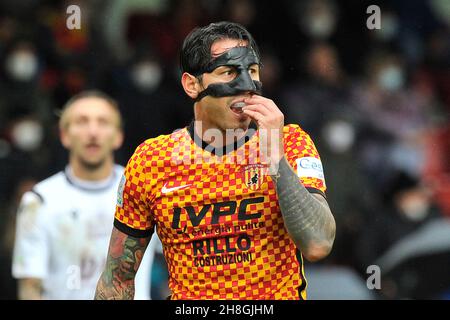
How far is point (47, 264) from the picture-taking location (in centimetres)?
716

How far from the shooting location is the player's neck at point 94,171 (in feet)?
24.3

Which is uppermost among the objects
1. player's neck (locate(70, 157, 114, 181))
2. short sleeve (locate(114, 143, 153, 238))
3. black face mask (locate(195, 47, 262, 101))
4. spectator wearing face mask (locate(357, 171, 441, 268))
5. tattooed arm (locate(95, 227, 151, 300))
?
spectator wearing face mask (locate(357, 171, 441, 268))

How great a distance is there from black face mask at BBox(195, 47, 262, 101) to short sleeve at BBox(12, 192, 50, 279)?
283 centimetres

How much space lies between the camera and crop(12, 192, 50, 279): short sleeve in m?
7.02

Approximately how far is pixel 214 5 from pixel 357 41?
1.74 metres

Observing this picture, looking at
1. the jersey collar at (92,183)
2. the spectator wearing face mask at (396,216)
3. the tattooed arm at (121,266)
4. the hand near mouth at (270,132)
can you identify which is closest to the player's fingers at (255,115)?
the hand near mouth at (270,132)

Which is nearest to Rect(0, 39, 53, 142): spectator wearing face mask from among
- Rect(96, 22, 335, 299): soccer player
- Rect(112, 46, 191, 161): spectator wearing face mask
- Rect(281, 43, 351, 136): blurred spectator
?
Rect(112, 46, 191, 161): spectator wearing face mask

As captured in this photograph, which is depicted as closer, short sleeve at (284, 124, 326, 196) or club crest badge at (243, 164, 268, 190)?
short sleeve at (284, 124, 326, 196)

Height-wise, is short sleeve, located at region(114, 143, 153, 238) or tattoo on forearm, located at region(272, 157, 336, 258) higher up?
short sleeve, located at region(114, 143, 153, 238)

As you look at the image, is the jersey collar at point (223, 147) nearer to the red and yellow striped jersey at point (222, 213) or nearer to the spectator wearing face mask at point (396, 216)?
the red and yellow striped jersey at point (222, 213)

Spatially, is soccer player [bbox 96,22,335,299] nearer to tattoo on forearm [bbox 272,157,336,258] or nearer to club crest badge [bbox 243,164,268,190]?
club crest badge [bbox 243,164,268,190]

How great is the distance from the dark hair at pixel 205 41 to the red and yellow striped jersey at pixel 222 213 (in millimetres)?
387

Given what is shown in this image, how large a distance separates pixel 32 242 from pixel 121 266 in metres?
2.31
